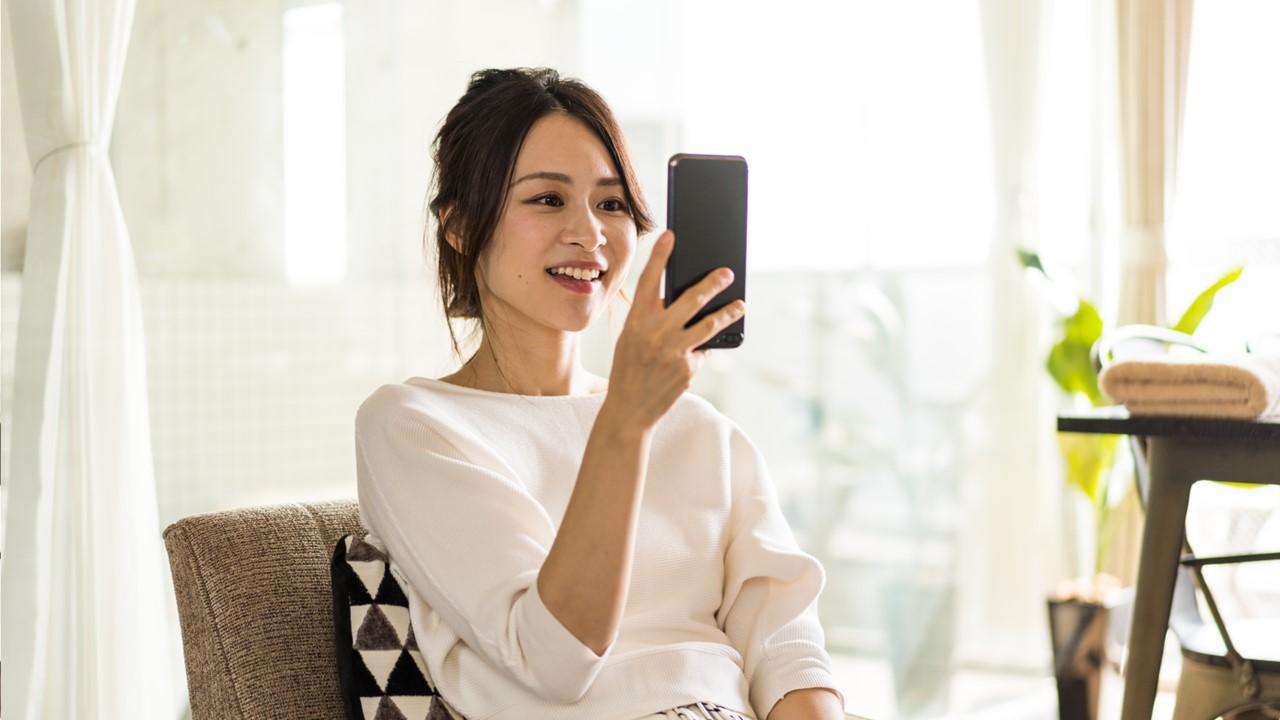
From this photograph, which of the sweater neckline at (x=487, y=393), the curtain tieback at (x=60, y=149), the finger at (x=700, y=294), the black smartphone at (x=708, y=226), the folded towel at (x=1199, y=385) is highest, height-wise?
the curtain tieback at (x=60, y=149)

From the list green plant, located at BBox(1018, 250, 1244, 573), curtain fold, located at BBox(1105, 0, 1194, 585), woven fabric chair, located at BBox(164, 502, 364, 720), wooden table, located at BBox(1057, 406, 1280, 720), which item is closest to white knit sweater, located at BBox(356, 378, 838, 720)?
woven fabric chair, located at BBox(164, 502, 364, 720)

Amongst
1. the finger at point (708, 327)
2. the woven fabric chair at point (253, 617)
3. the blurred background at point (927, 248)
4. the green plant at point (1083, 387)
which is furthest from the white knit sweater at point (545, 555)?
the green plant at point (1083, 387)

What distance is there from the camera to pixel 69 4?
6.02ft

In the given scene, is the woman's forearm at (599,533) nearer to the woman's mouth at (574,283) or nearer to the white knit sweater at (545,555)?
the white knit sweater at (545,555)

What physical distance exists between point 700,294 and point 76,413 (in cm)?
117

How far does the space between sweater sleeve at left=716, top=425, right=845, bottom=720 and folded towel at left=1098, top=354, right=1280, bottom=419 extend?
0.67 metres

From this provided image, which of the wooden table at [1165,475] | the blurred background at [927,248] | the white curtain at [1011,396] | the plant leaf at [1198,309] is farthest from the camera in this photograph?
the white curtain at [1011,396]

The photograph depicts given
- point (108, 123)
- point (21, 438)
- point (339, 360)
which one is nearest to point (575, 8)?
point (339, 360)

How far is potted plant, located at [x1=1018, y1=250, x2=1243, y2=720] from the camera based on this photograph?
315 cm

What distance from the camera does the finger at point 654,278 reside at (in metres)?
1.06

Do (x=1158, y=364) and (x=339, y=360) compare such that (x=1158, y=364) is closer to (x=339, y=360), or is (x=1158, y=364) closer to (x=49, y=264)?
(x=339, y=360)

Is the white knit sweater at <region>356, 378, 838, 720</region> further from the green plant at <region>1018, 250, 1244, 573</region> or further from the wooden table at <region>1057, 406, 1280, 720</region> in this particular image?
the green plant at <region>1018, 250, 1244, 573</region>

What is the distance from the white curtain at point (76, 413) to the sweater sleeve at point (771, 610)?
99 centimetres

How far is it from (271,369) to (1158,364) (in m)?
1.42
